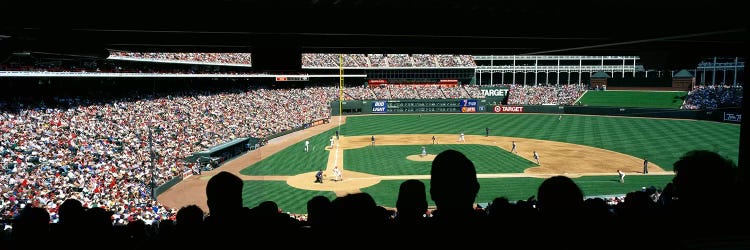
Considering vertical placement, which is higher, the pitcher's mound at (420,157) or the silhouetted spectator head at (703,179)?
the silhouetted spectator head at (703,179)

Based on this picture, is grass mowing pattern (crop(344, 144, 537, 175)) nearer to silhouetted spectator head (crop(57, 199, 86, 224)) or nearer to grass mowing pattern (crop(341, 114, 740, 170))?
grass mowing pattern (crop(341, 114, 740, 170))

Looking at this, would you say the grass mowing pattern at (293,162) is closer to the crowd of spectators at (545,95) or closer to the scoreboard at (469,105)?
the scoreboard at (469,105)

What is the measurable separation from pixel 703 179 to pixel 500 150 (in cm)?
3472

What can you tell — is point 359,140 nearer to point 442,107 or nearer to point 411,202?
point 442,107

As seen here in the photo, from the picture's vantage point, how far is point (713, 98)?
63469 mm

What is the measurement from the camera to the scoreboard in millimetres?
73062

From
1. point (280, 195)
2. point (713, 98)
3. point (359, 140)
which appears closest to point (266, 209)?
point (280, 195)

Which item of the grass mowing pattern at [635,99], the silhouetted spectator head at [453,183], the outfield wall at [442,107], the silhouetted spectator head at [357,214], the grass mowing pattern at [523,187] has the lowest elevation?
the grass mowing pattern at [523,187]

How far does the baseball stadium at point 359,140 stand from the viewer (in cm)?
277

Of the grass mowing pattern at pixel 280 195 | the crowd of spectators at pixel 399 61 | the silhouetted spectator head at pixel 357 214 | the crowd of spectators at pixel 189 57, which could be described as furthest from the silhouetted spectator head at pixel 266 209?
the crowd of spectators at pixel 399 61

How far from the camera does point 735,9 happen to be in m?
5.17

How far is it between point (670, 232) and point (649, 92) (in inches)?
3213

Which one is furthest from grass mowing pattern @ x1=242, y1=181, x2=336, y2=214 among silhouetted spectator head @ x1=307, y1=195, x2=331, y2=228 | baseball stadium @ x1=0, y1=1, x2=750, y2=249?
silhouetted spectator head @ x1=307, y1=195, x2=331, y2=228

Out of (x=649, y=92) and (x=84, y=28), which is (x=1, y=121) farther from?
(x=649, y=92)
